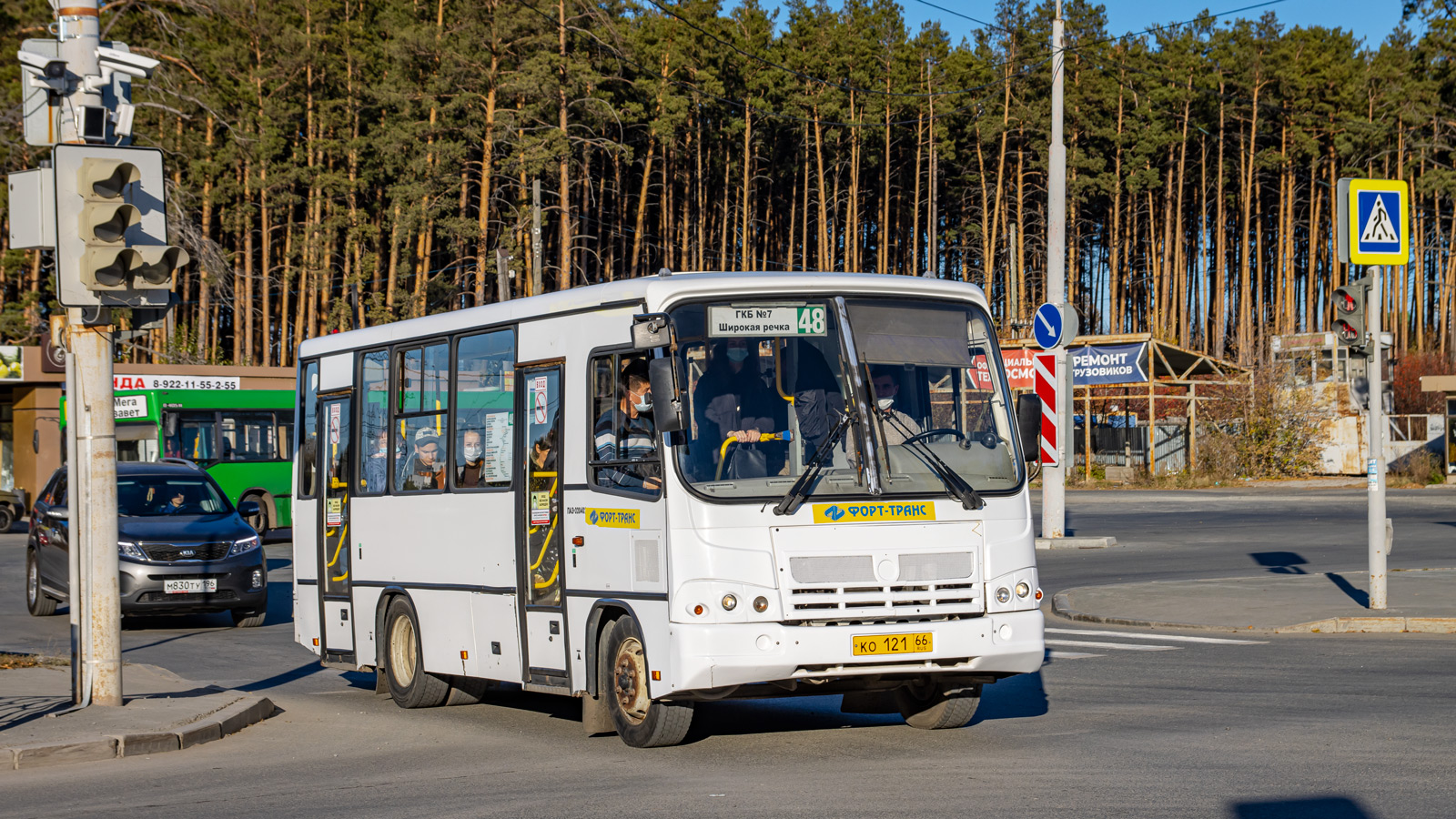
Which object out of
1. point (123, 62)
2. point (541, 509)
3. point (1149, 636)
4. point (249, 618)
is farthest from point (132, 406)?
point (541, 509)

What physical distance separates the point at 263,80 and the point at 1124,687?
181ft

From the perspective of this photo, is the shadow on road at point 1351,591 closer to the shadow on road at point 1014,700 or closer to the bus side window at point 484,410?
the shadow on road at point 1014,700

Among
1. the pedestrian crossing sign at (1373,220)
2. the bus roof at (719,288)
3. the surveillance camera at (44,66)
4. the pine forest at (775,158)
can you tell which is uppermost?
the pine forest at (775,158)

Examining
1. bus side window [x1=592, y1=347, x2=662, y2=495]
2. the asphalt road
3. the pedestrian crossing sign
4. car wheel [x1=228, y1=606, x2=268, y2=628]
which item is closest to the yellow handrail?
bus side window [x1=592, y1=347, x2=662, y2=495]

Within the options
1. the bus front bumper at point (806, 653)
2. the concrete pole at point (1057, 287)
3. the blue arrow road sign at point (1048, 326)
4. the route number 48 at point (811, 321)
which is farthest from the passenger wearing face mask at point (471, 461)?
the concrete pole at point (1057, 287)

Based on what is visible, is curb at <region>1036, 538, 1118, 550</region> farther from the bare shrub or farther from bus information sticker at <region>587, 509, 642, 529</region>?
the bare shrub

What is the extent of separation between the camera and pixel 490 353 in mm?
11102

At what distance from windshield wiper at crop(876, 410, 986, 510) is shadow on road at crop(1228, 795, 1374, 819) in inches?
94.5

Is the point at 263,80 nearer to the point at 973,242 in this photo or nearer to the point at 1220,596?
the point at 973,242

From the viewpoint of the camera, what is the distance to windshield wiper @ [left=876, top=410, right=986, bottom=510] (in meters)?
9.27

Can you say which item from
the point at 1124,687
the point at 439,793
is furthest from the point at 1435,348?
the point at 439,793

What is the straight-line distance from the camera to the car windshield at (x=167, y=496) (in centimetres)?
1911

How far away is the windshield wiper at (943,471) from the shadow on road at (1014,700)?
190 centimetres

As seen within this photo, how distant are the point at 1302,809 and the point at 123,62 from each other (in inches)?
341
